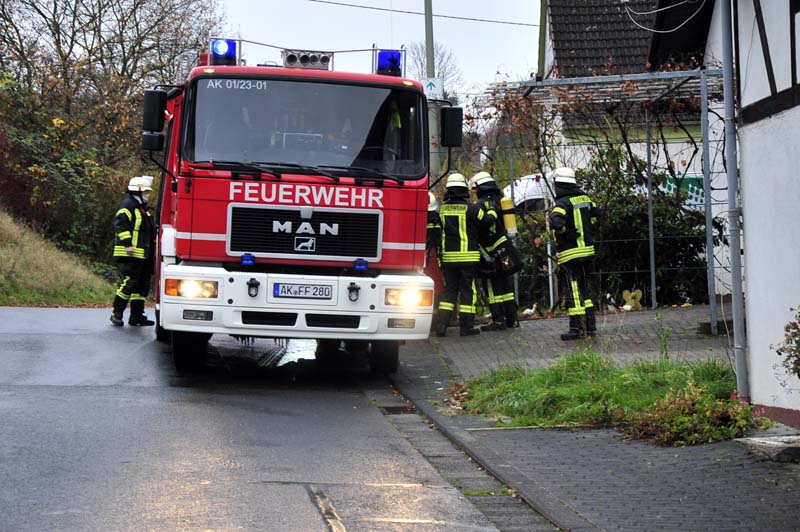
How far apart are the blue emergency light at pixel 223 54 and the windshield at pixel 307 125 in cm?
40

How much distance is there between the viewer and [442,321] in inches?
587

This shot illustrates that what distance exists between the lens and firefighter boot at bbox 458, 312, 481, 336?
14.7 m

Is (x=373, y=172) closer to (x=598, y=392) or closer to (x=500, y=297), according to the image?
(x=598, y=392)

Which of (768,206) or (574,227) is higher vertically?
(574,227)

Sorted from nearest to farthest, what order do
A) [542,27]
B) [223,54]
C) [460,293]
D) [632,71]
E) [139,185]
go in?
[223,54] < [460,293] < [139,185] < [542,27] < [632,71]

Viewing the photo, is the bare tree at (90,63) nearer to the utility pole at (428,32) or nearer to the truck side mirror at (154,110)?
the utility pole at (428,32)

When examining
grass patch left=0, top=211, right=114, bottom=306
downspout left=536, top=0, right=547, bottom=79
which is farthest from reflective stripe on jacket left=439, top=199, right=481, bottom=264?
downspout left=536, top=0, right=547, bottom=79

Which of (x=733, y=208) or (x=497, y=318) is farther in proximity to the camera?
(x=497, y=318)

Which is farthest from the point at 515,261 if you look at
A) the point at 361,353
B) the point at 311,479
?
the point at 311,479

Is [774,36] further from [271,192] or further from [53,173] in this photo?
[53,173]

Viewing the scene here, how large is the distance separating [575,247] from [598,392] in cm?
410

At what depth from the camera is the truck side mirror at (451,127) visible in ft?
38.3

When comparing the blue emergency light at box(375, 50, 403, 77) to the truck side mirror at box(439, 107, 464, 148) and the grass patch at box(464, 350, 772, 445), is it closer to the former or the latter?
the truck side mirror at box(439, 107, 464, 148)

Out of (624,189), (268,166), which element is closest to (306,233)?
(268,166)
